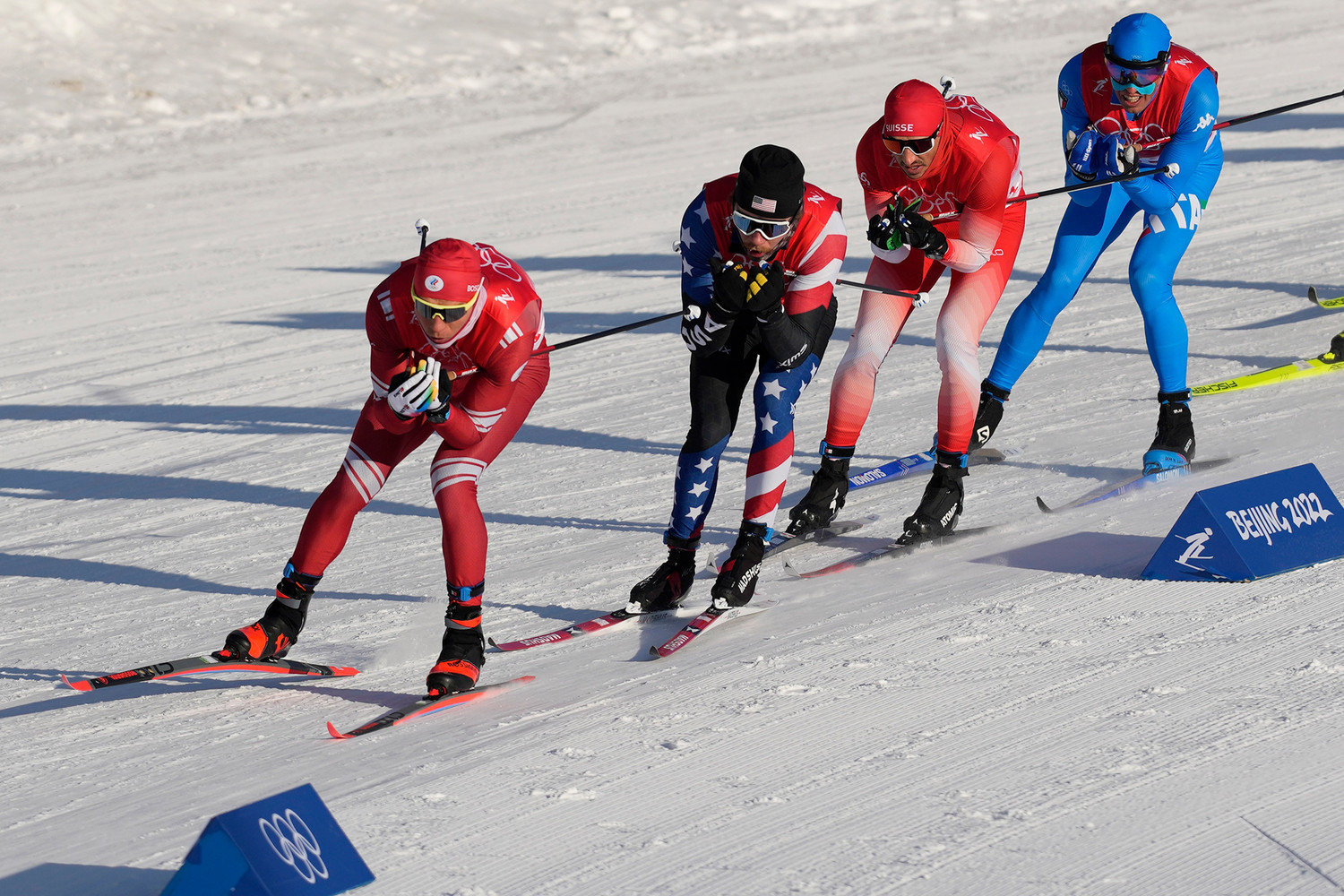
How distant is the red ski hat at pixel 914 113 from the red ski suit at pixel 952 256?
13 cm

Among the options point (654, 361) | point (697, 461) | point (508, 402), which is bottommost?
point (654, 361)

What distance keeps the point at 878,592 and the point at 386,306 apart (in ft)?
7.00

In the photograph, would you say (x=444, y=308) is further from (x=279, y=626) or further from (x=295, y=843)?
(x=295, y=843)

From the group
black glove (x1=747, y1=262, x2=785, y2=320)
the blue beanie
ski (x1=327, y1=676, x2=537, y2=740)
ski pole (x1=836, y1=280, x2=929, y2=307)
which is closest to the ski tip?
ski (x1=327, y1=676, x2=537, y2=740)

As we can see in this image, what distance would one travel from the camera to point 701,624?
5270mm

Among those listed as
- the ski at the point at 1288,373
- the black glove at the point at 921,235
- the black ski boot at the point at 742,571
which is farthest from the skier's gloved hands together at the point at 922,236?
the ski at the point at 1288,373

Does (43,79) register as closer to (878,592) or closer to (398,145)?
(398,145)

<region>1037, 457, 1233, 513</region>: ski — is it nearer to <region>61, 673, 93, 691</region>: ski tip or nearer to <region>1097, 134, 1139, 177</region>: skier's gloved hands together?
<region>1097, 134, 1139, 177</region>: skier's gloved hands together

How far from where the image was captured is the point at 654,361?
971cm

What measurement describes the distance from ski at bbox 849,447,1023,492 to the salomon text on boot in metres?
2.80

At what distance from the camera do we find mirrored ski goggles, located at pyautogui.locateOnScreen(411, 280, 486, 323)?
14.9ft

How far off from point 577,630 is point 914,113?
2.36m

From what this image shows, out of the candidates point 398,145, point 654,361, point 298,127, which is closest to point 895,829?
point 654,361

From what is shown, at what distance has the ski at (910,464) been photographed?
6.89 m
